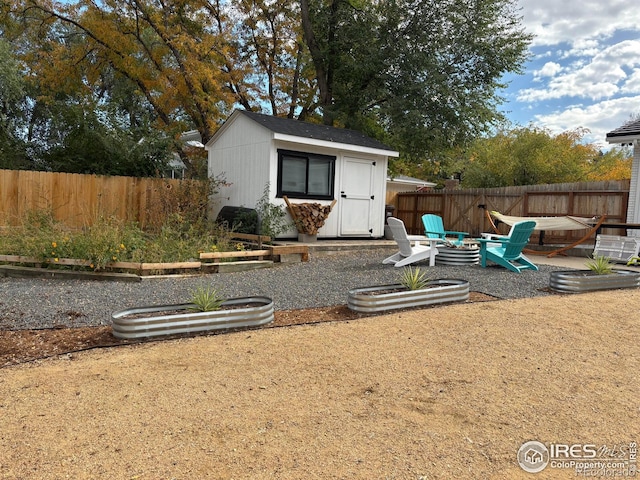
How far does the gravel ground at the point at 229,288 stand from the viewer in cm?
425

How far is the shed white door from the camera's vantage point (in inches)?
404

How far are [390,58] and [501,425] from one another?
1368cm

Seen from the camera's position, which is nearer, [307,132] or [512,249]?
[512,249]

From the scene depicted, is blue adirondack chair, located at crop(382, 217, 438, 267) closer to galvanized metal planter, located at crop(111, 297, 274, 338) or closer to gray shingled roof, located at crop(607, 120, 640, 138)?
galvanized metal planter, located at crop(111, 297, 274, 338)

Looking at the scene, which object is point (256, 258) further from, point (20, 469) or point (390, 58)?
point (390, 58)

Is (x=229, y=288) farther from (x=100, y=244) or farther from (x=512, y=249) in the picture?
(x=512, y=249)

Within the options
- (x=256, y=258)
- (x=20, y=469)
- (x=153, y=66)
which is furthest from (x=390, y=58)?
(x=20, y=469)

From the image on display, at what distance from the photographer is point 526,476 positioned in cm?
188

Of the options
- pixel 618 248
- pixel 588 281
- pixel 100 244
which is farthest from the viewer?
pixel 618 248

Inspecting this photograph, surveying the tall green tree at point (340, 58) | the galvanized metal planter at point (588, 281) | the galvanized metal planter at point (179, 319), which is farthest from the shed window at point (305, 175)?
the galvanized metal planter at point (179, 319)

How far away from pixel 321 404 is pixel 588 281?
16.2 feet

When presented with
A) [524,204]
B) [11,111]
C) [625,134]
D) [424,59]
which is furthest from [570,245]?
[11,111]

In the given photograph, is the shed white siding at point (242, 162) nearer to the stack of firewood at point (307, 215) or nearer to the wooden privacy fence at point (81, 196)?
the stack of firewood at point (307, 215)

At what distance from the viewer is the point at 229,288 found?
553 cm
